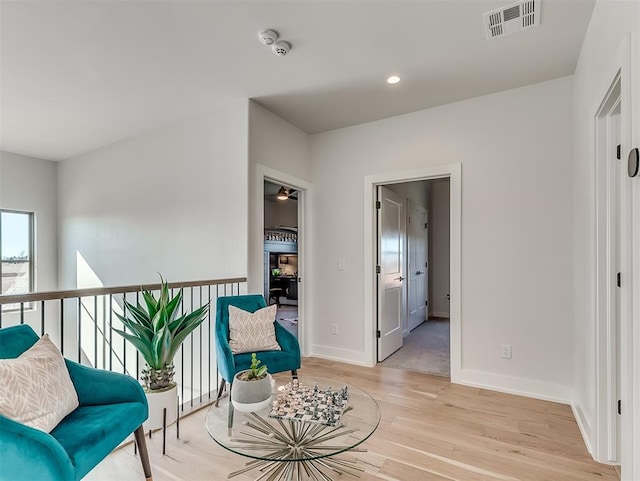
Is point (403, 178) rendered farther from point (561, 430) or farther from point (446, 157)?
point (561, 430)

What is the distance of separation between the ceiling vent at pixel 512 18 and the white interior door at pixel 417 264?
2975 mm

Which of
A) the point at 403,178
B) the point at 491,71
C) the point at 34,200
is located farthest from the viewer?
the point at 34,200

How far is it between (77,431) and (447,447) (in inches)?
78.8

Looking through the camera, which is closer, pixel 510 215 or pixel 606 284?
pixel 606 284

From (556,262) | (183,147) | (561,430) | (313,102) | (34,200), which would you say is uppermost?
(313,102)

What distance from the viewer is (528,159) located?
2900mm

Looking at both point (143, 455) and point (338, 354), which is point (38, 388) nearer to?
point (143, 455)

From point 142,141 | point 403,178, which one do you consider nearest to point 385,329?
point 403,178

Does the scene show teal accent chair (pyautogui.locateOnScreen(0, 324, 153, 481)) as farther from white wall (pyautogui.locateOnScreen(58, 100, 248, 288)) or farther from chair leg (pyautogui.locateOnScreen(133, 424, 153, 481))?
white wall (pyautogui.locateOnScreen(58, 100, 248, 288))

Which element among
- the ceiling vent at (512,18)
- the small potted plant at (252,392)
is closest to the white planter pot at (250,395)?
the small potted plant at (252,392)

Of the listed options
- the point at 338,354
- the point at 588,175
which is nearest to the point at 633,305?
the point at 588,175

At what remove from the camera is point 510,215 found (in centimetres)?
296

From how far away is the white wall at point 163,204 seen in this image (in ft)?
10.8

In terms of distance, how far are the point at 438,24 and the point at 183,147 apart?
9.14 ft
